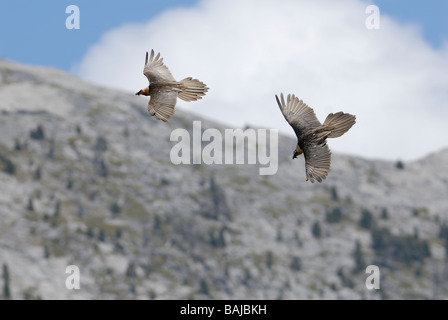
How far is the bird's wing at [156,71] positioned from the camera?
32062 mm

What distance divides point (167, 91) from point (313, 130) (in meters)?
4.55

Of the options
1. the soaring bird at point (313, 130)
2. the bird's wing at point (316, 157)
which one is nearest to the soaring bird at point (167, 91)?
the soaring bird at point (313, 130)

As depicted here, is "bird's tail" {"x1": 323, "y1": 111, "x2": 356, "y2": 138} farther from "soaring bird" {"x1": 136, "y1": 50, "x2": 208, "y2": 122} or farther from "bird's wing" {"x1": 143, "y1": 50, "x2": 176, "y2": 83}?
"bird's wing" {"x1": 143, "y1": 50, "x2": 176, "y2": 83}

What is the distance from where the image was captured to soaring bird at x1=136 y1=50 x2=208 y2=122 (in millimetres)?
29672

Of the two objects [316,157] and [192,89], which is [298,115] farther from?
[192,89]

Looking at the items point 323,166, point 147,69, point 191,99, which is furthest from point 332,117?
point 147,69

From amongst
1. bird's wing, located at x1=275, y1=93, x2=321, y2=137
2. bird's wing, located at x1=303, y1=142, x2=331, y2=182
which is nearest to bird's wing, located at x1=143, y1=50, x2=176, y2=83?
bird's wing, located at x1=275, y1=93, x2=321, y2=137

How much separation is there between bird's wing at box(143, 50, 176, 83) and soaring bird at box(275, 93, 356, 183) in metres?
3.74

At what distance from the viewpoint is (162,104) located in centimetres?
2995

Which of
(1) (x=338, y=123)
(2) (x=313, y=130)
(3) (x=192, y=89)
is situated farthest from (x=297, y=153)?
(3) (x=192, y=89)

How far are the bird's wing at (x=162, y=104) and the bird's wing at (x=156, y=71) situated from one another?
52.2 inches
